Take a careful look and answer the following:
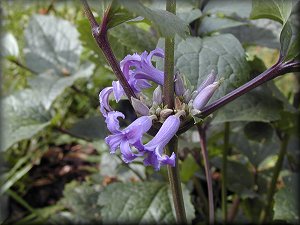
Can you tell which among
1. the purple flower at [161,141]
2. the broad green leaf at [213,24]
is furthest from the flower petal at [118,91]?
the broad green leaf at [213,24]

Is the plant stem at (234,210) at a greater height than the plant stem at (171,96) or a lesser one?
lesser

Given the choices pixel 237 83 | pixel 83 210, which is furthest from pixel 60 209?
pixel 237 83

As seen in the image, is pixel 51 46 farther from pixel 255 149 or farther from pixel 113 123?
pixel 113 123

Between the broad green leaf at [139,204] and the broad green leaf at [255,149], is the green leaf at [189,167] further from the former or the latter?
the broad green leaf at [255,149]

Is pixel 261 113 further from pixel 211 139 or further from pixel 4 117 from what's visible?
pixel 4 117

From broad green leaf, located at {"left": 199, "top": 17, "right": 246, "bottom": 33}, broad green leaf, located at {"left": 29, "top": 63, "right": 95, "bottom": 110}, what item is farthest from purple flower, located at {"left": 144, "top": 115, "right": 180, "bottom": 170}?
broad green leaf, located at {"left": 29, "top": 63, "right": 95, "bottom": 110}

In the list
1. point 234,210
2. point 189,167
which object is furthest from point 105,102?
point 234,210
